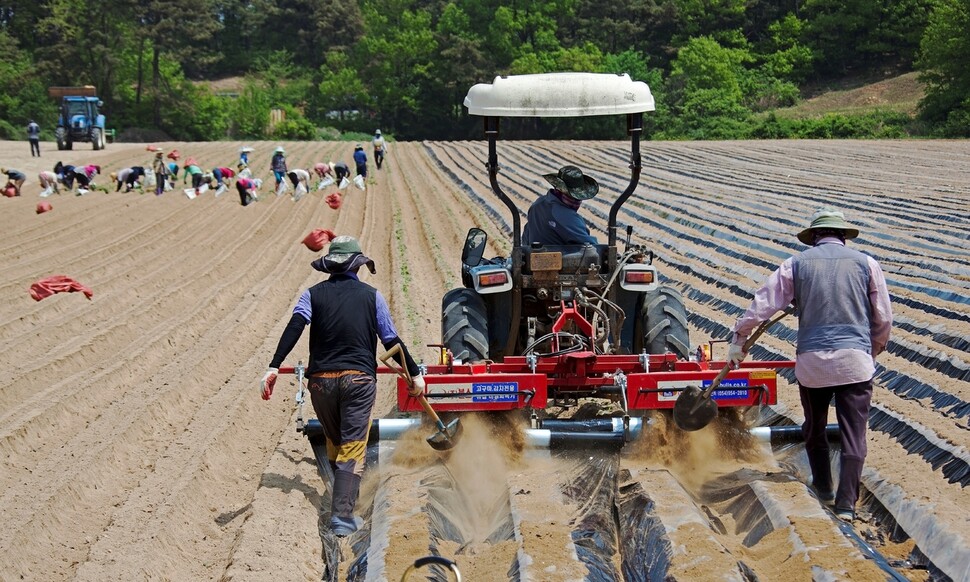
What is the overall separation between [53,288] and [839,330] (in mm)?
10489

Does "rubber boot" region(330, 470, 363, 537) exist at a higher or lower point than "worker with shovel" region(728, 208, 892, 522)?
lower

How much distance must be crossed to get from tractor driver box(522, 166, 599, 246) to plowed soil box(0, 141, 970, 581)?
56.7 inches

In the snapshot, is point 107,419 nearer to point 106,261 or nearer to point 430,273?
point 430,273

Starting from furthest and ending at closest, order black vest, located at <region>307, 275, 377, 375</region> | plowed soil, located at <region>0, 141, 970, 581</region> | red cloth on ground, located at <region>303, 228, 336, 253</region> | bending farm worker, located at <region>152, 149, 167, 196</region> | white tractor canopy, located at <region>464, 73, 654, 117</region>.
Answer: bending farm worker, located at <region>152, 149, 167, 196</region>
red cloth on ground, located at <region>303, 228, 336, 253</region>
white tractor canopy, located at <region>464, 73, 654, 117</region>
black vest, located at <region>307, 275, 377, 375</region>
plowed soil, located at <region>0, 141, 970, 581</region>

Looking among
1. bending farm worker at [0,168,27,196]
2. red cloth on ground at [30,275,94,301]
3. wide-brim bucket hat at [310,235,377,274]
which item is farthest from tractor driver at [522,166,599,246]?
bending farm worker at [0,168,27,196]

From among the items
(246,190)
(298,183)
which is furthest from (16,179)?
(298,183)

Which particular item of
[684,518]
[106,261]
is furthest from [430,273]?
[684,518]

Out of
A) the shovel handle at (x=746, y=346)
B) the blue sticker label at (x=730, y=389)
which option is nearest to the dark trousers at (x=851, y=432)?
the shovel handle at (x=746, y=346)

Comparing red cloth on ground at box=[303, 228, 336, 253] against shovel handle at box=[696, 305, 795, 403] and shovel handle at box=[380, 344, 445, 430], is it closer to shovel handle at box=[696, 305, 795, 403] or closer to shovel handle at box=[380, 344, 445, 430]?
shovel handle at box=[380, 344, 445, 430]

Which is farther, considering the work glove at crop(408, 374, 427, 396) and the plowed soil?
the work glove at crop(408, 374, 427, 396)

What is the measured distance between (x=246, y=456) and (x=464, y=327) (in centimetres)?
175

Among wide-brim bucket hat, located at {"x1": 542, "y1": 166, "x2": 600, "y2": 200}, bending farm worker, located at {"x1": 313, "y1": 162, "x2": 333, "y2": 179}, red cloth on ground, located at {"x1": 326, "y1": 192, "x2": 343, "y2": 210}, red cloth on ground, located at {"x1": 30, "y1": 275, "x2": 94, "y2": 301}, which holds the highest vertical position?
wide-brim bucket hat, located at {"x1": 542, "y1": 166, "x2": 600, "y2": 200}

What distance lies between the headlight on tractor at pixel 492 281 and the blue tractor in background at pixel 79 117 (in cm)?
3650

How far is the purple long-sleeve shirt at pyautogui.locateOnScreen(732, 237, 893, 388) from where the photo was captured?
5.54 meters
